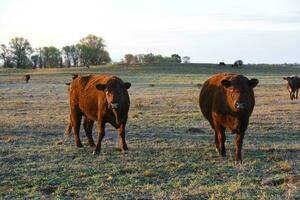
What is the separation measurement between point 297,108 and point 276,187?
52.1 ft

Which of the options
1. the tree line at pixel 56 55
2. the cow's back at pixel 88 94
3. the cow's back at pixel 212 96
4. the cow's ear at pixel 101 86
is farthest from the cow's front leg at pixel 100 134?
the tree line at pixel 56 55

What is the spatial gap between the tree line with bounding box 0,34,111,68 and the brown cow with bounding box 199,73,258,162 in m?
130

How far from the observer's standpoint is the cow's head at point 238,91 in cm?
1141

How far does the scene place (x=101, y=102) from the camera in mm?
13383

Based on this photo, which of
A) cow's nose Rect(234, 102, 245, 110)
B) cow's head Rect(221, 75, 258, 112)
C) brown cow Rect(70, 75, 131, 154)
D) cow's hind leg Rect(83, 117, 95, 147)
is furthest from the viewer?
cow's hind leg Rect(83, 117, 95, 147)

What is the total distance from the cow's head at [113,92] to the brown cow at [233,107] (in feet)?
7.21

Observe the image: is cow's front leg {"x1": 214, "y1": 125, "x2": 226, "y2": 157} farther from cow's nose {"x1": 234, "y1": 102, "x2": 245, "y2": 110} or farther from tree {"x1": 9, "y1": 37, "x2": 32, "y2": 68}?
tree {"x1": 9, "y1": 37, "x2": 32, "y2": 68}

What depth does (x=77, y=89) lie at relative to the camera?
48.9ft

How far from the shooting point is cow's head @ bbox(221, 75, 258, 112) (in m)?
11.4

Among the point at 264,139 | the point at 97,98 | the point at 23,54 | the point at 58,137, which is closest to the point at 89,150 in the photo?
the point at 97,98

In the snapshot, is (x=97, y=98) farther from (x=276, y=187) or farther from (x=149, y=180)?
(x=276, y=187)

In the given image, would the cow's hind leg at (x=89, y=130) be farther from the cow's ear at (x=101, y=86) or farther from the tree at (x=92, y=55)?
the tree at (x=92, y=55)

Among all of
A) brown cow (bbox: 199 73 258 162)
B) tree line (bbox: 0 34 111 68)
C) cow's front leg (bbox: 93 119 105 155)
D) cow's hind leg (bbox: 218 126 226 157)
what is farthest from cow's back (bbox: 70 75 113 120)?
tree line (bbox: 0 34 111 68)

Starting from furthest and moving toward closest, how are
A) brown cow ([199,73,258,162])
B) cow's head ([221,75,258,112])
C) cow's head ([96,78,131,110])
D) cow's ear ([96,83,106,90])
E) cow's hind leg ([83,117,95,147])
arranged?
cow's hind leg ([83,117,95,147]) → cow's ear ([96,83,106,90]) → cow's head ([96,78,131,110]) → brown cow ([199,73,258,162]) → cow's head ([221,75,258,112])
